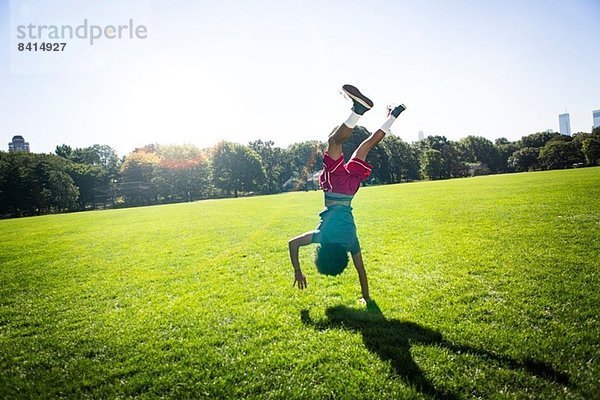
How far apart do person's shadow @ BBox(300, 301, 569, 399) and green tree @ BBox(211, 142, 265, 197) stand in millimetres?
84412

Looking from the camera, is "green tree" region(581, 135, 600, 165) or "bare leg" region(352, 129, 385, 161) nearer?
"bare leg" region(352, 129, 385, 161)

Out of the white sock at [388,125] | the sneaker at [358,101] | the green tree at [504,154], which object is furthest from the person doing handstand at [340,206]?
the green tree at [504,154]

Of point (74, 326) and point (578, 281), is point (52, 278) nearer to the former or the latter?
point (74, 326)

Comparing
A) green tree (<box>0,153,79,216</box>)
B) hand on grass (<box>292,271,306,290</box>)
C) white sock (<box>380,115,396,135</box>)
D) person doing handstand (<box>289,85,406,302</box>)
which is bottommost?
hand on grass (<box>292,271,306,290</box>)

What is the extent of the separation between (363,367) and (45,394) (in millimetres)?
3749

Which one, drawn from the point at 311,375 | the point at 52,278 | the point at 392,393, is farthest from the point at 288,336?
the point at 52,278

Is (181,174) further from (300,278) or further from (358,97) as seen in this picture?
(358,97)

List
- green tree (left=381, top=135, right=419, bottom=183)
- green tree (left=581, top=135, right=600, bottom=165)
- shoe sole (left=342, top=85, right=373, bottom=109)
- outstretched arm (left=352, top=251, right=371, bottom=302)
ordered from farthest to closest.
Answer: green tree (left=381, top=135, right=419, bottom=183) → green tree (left=581, top=135, right=600, bottom=165) → outstretched arm (left=352, top=251, right=371, bottom=302) → shoe sole (left=342, top=85, right=373, bottom=109)

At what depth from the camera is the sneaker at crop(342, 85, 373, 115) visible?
4859 mm

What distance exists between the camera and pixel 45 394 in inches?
149

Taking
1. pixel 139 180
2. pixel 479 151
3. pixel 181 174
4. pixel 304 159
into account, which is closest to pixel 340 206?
pixel 181 174

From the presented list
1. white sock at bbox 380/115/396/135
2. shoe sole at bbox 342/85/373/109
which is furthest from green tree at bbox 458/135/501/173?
shoe sole at bbox 342/85/373/109

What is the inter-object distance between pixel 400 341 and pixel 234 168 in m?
85.8

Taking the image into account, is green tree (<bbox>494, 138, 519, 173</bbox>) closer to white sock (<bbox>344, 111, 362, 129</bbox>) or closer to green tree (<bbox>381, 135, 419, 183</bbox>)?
green tree (<bbox>381, 135, 419, 183</bbox>)
